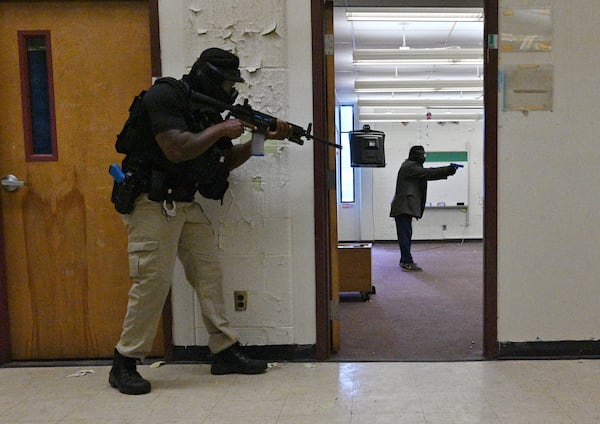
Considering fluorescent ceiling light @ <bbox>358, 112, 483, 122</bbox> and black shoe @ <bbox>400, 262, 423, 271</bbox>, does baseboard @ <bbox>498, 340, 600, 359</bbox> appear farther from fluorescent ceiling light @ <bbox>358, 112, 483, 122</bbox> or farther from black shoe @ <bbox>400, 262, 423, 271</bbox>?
fluorescent ceiling light @ <bbox>358, 112, 483, 122</bbox>

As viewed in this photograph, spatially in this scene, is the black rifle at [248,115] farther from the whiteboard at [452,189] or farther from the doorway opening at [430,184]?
the whiteboard at [452,189]

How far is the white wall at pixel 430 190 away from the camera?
297 inches

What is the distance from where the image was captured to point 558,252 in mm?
2188

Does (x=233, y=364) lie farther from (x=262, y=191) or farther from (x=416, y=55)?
(x=416, y=55)

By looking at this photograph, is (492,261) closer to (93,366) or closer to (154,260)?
(154,260)

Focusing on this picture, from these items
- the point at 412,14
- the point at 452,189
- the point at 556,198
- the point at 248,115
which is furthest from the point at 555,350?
the point at 452,189

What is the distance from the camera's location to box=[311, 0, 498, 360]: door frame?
85.2 inches

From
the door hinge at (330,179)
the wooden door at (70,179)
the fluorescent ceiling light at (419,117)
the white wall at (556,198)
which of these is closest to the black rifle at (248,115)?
the door hinge at (330,179)

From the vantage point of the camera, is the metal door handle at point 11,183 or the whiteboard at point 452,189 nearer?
the metal door handle at point 11,183

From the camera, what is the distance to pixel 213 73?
185 cm

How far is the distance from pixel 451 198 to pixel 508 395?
616 centimetres

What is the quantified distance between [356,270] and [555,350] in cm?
168

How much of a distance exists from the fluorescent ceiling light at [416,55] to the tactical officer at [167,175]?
8.10 feet

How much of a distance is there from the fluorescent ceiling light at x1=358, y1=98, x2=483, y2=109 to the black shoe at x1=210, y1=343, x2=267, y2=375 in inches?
185
